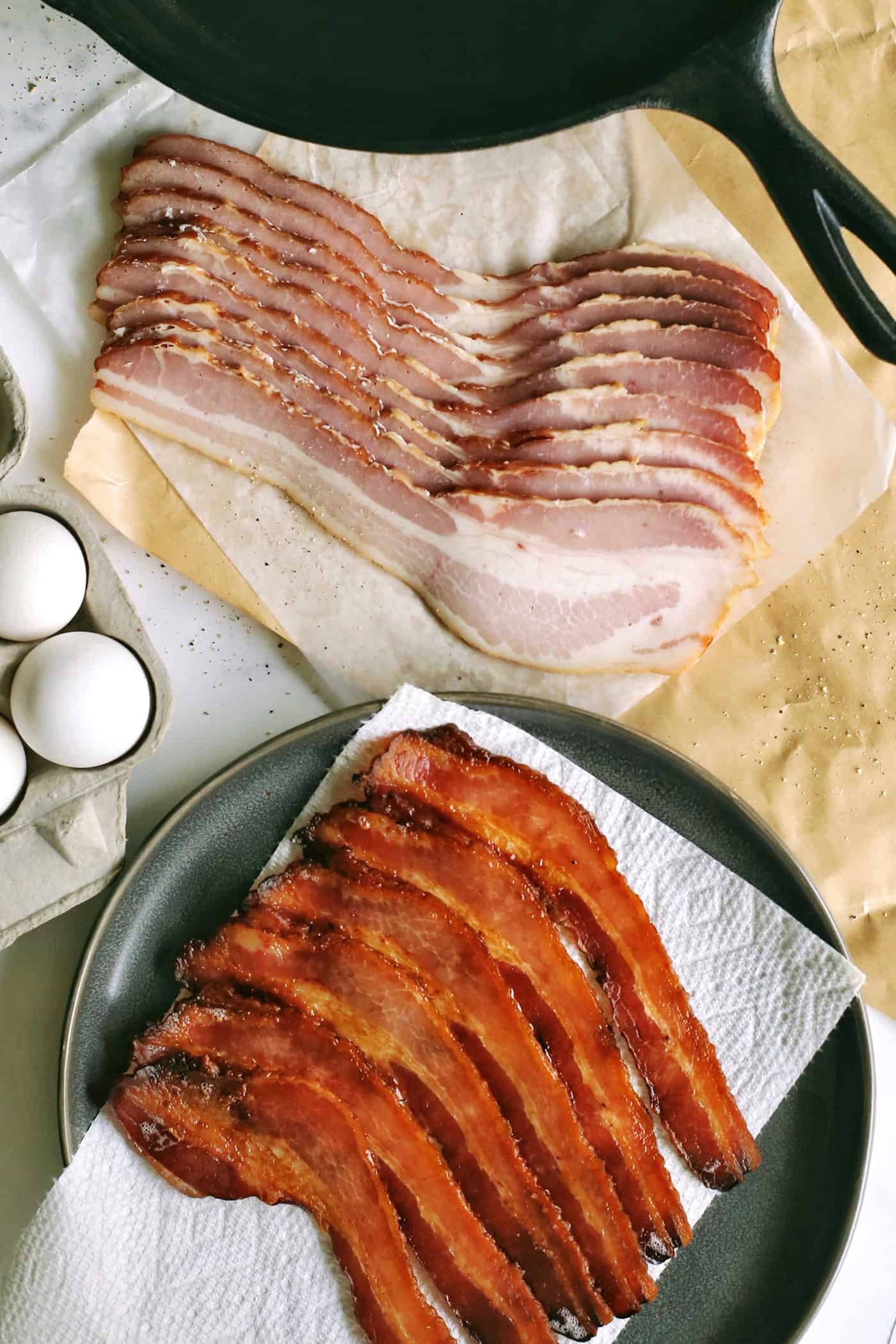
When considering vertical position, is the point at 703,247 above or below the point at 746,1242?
above

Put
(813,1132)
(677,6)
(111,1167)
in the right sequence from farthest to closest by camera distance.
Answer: (813,1132) → (111,1167) → (677,6)

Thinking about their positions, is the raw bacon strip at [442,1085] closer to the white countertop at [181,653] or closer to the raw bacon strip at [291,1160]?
the raw bacon strip at [291,1160]

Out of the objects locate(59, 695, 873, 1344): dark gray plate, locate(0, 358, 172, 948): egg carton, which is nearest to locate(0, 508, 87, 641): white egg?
locate(0, 358, 172, 948): egg carton

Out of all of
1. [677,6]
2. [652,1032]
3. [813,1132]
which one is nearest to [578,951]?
[652,1032]

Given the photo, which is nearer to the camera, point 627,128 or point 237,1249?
point 237,1249

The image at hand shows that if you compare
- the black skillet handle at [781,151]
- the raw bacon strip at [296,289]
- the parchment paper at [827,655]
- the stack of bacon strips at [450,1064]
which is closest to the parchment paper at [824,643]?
the parchment paper at [827,655]

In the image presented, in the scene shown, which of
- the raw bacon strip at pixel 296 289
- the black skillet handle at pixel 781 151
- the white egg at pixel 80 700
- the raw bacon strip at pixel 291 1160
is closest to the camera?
the black skillet handle at pixel 781 151

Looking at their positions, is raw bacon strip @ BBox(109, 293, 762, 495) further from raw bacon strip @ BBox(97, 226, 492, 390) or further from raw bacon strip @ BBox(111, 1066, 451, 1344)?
raw bacon strip @ BBox(111, 1066, 451, 1344)

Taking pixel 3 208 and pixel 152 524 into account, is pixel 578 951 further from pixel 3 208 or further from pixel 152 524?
pixel 3 208
